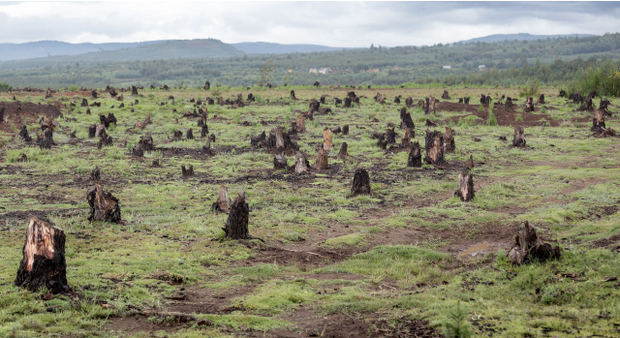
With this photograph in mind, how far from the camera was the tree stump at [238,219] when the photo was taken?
1309 cm

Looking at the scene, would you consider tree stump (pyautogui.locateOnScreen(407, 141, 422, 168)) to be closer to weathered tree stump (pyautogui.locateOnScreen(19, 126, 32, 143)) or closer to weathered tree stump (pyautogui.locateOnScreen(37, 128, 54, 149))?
weathered tree stump (pyautogui.locateOnScreen(37, 128, 54, 149))

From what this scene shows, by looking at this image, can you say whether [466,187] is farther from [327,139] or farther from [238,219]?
[327,139]

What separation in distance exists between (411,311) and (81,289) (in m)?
4.94

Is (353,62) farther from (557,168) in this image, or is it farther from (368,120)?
(557,168)

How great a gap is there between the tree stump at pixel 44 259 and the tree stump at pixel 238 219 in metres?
4.46

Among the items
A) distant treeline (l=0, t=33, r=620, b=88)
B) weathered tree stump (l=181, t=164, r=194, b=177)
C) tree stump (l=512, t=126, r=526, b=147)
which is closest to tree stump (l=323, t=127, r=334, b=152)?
weathered tree stump (l=181, t=164, r=194, b=177)

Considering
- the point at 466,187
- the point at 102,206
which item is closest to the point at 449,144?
the point at 466,187

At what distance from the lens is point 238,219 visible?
13.2 meters

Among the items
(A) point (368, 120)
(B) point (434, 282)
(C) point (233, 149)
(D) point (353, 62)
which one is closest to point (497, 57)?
(D) point (353, 62)

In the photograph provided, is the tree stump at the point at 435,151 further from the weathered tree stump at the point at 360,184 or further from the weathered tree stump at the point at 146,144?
the weathered tree stump at the point at 146,144

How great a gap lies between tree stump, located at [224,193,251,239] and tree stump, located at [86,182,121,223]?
3055 millimetres

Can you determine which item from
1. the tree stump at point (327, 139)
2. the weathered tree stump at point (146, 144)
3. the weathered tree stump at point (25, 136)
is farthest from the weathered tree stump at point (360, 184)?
the weathered tree stump at point (25, 136)

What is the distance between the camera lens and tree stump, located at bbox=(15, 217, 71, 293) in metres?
9.01

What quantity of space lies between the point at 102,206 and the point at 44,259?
18.1 ft
